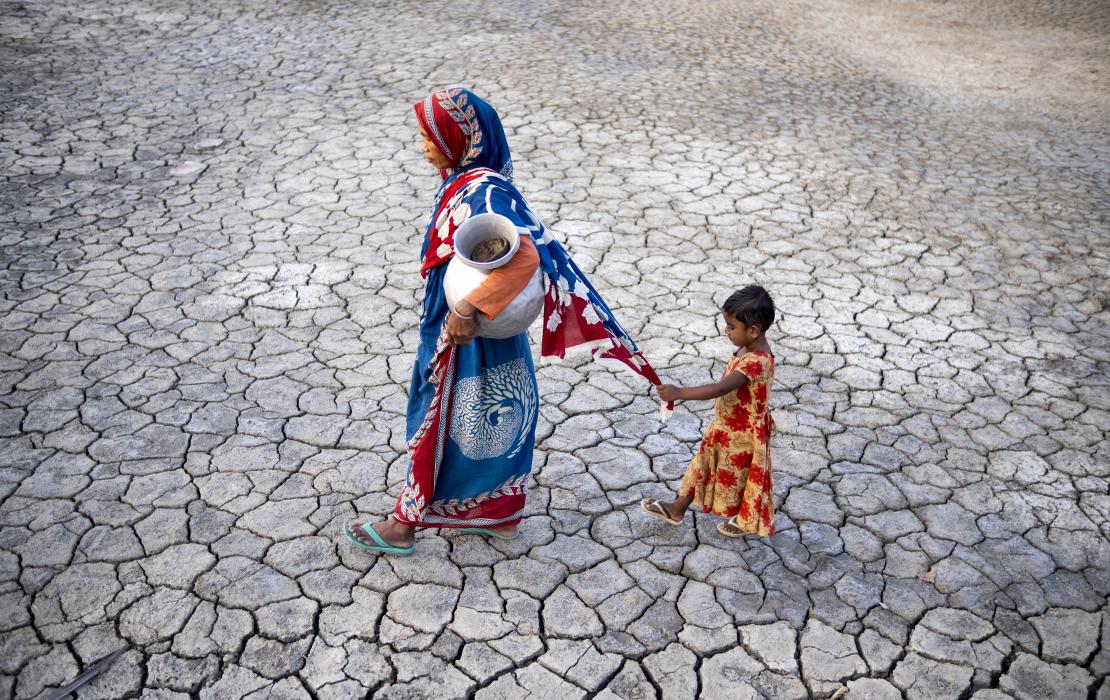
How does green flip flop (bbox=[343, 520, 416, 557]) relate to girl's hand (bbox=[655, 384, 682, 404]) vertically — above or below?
below

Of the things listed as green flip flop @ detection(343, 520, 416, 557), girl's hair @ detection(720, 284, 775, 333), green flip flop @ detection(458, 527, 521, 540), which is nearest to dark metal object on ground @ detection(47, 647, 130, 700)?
green flip flop @ detection(343, 520, 416, 557)

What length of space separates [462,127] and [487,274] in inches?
21.4

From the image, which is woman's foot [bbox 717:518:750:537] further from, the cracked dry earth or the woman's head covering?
the woman's head covering

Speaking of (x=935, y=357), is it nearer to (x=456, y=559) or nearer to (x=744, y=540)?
(x=744, y=540)

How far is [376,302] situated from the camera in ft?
15.3

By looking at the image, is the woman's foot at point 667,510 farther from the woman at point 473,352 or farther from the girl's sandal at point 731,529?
the woman at point 473,352

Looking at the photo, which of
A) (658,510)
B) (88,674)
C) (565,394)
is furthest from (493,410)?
(88,674)

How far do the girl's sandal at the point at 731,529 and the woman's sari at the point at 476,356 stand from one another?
2.53 ft

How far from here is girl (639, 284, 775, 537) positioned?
276cm

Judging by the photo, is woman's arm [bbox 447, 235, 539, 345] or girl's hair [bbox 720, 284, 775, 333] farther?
girl's hair [bbox 720, 284, 775, 333]

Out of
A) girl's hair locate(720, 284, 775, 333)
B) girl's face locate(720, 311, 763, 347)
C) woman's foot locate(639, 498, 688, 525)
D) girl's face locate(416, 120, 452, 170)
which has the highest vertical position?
girl's face locate(416, 120, 452, 170)

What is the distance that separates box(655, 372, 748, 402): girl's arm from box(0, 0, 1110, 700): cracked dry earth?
0.69 m

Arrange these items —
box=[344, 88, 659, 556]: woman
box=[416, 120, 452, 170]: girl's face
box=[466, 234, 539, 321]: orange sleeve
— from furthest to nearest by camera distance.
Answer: box=[416, 120, 452, 170]: girl's face, box=[344, 88, 659, 556]: woman, box=[466, 234, 539, 321]: orange sleeve

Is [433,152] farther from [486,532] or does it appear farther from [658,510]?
[658,510]
